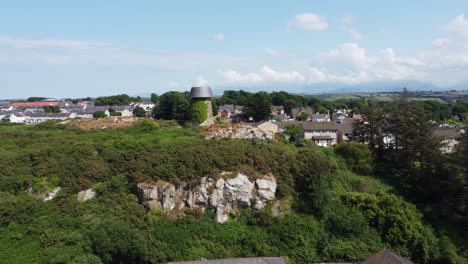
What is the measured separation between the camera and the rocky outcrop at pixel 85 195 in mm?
25562

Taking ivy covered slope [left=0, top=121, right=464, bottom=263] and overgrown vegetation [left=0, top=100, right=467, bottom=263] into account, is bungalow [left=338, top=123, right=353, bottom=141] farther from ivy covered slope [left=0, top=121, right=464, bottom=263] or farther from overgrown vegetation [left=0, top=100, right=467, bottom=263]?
ivy covered slope [left=0, top=121, right=464, bottom=263]

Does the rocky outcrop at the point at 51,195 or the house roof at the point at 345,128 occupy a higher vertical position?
the house roof at the point at 345,128

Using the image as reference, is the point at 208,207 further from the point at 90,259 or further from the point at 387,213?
the point at 387,213

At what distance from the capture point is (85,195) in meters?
25.8

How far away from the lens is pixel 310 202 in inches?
1050

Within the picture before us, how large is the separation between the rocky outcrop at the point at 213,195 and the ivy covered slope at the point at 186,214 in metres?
0.59

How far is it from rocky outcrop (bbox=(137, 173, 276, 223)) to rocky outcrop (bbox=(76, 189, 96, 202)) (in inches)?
125

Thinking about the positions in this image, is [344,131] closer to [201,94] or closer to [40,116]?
[201,94]

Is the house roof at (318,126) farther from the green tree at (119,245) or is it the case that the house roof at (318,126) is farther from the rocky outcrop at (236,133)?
the green tree at (119,245)

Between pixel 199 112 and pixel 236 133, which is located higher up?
pixel 199 112

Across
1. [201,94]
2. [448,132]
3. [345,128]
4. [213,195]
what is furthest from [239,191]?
[448,132]

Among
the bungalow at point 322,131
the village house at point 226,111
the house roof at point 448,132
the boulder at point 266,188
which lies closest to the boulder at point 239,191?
the boulder at point 266,188

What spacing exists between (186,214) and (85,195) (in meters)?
6.94

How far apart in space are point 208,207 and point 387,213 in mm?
11920
